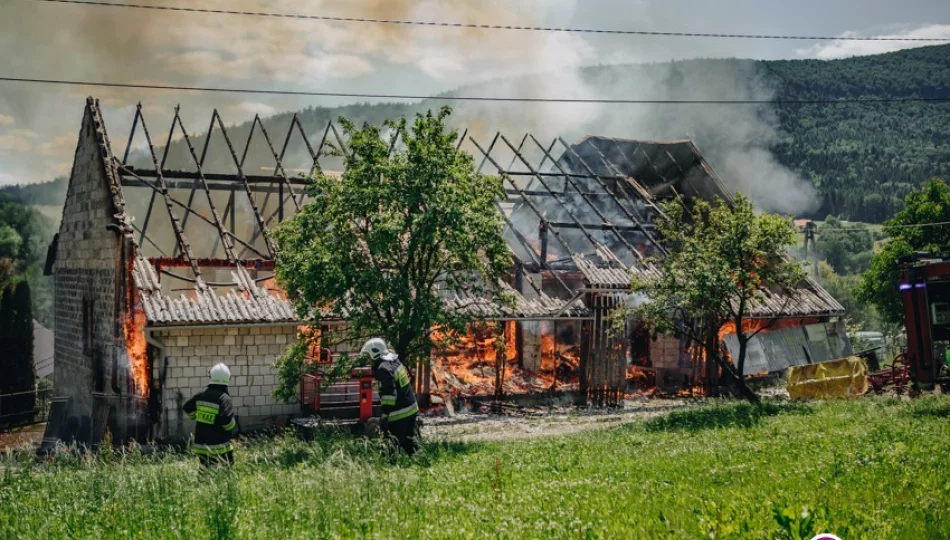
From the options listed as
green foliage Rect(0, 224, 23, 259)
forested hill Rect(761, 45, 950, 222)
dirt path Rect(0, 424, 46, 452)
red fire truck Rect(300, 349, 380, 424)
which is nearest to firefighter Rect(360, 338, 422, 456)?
red fire truck Rect(300, 349, 380, 424)

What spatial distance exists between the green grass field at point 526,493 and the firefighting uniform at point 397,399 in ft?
1.45

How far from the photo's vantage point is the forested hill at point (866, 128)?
309 ft

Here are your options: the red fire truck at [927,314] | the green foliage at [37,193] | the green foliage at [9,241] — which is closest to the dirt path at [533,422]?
the red fire truck at [927,314]

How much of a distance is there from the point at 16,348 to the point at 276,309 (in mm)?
12519

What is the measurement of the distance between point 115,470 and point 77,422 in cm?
1241

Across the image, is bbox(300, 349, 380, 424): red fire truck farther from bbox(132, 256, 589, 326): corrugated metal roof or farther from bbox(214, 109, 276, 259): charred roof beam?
bbox(214, 109, 276, 259): charred roof beam

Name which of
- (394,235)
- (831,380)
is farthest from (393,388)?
(831,380)

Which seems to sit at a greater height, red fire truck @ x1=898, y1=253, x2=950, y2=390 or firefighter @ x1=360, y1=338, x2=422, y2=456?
red fire truck @ x1=898, y1=253, x2=950, y2=390

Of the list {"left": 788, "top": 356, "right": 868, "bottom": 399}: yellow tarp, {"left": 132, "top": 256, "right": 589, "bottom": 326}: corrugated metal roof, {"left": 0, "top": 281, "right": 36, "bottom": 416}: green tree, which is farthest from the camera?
{"left": 0, "top": 281, "right": 36, "bottom": 416}: green tree

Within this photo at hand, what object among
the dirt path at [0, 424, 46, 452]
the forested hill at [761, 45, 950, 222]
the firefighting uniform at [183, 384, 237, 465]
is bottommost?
the dirt path at [0, 424, 46, 452]

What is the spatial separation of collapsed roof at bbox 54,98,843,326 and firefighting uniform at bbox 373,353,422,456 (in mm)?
4183

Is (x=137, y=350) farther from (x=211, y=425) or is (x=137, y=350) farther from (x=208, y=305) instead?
(x=211, y=425)

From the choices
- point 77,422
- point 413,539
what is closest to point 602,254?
point 77,422

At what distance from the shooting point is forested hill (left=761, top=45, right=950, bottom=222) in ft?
309
